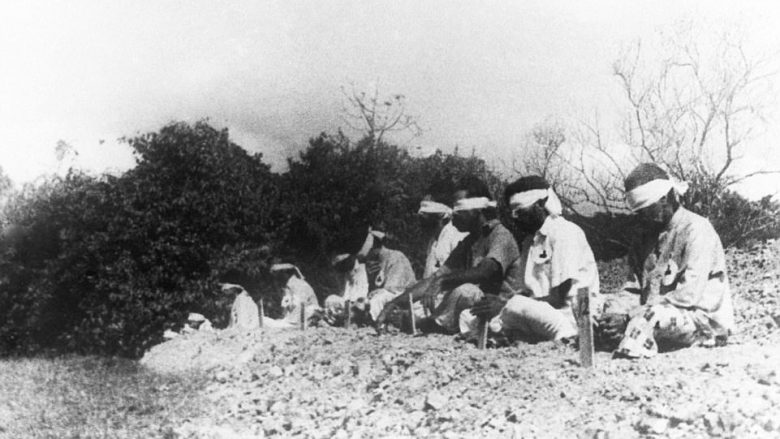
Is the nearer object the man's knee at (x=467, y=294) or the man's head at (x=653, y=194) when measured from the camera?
the man's head at (x=653, y=194)

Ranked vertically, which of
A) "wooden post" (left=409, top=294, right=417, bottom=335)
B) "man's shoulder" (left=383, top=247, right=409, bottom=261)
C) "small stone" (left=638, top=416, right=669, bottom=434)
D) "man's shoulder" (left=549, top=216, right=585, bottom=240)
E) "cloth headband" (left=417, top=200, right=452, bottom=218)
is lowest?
"small stone" (left=638, top=416, right=669, bottom=434)

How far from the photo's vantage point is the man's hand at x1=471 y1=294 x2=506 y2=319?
486 centimetres

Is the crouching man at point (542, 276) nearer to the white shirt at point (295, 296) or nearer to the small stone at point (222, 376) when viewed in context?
the small stone at point (222, 376)

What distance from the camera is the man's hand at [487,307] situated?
4.86 m

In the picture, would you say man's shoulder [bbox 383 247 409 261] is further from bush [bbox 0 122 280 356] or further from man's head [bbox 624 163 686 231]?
man's head [bbox 624 163 686 231]

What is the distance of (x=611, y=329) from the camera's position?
4.52m

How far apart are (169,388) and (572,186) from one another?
9.02 metres

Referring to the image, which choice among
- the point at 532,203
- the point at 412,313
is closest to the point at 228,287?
the point at 412,313

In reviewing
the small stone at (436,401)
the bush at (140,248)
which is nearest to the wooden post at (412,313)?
the small stone at (436,401)

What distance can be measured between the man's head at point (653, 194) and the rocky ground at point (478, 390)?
0.88 m

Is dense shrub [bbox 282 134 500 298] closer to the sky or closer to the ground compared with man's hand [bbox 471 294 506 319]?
closer to the sky

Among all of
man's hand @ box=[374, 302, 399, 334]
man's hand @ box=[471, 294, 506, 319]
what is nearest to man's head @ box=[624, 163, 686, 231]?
man's hand @ box=[471, 294, 506, 319]

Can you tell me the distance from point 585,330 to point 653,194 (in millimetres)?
1049

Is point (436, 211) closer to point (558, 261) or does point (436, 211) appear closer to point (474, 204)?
point (474, 204)
